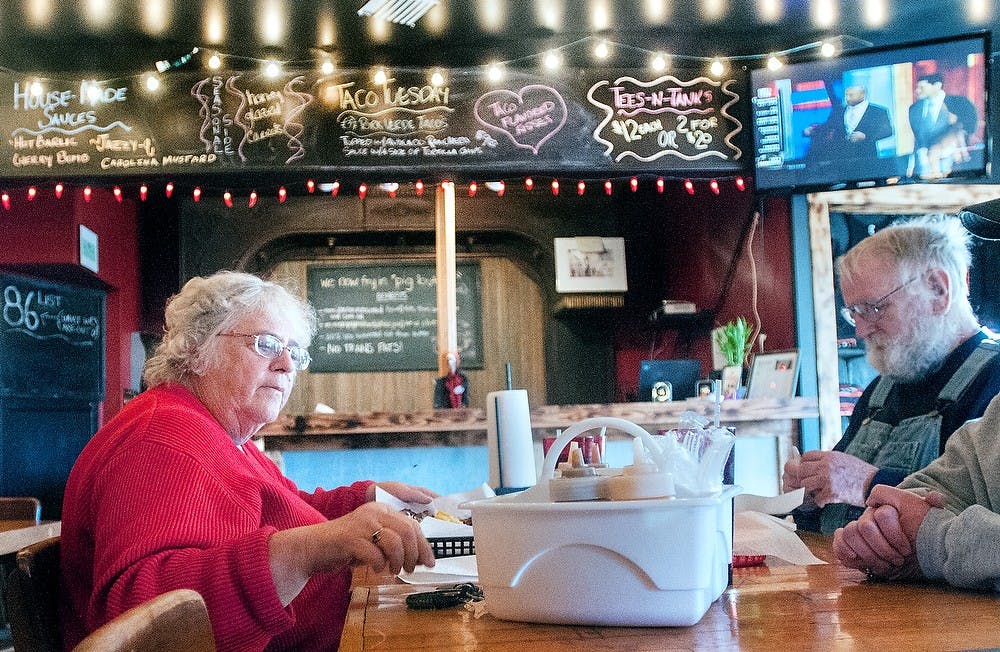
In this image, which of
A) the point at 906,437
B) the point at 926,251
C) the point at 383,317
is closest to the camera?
the point at 906,437

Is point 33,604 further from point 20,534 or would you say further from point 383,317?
point 383,317

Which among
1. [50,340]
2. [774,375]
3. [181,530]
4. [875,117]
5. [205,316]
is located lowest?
[181,530]

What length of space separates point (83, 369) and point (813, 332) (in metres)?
4.37

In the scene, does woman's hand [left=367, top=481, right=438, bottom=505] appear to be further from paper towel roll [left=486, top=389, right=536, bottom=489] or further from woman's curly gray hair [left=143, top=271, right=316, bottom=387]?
woman's curly gray hair [left=143, top=271, right=316, bottom=387]

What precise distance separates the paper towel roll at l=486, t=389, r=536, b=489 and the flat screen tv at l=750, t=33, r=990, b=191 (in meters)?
2.56

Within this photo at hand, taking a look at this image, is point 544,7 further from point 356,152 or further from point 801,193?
point 801,193

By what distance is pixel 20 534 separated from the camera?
109 inches

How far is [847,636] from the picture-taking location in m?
1.10

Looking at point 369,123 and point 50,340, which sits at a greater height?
point 369,123

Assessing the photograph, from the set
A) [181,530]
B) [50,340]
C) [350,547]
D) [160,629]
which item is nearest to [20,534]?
[181,530]

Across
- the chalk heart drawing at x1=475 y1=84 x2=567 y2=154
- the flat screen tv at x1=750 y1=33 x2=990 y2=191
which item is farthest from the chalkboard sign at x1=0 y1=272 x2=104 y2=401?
the flat screen tv at x1=750 y1=33 x2=990 y2=191

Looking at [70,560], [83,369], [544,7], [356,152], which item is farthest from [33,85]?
[70,560]

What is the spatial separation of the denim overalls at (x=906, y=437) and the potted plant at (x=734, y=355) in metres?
1.90

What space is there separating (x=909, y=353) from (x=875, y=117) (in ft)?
6.85
